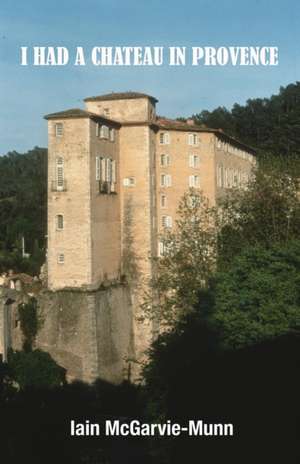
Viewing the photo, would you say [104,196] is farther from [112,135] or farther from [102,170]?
[112,135]

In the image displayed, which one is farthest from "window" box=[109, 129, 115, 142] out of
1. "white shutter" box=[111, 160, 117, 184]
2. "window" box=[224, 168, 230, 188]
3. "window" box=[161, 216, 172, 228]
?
"window" box=[224, 168, 230, 188]

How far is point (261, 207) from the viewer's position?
131 ft

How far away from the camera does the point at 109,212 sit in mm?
44000

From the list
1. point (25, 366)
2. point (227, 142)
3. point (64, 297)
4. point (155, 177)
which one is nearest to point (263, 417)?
point (25, 366)

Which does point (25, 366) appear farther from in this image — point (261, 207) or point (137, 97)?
point (137, 97)

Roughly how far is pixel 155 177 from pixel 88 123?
303 inches

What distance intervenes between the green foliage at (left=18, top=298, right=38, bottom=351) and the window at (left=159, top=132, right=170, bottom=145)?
14.7 metres

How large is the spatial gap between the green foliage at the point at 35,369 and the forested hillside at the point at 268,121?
146ft

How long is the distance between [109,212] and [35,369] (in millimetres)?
11764

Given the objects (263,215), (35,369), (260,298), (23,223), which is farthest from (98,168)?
(23,223)

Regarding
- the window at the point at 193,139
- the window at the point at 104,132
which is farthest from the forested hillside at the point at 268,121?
the window at the point at 104,132

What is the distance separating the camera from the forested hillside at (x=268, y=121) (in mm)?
77062

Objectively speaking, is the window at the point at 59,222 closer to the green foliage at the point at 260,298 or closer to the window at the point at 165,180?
the window at the point at 165,180

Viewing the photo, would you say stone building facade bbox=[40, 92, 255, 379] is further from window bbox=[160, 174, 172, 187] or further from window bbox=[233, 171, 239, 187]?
window bbox=[233, 171, 239, 187]
